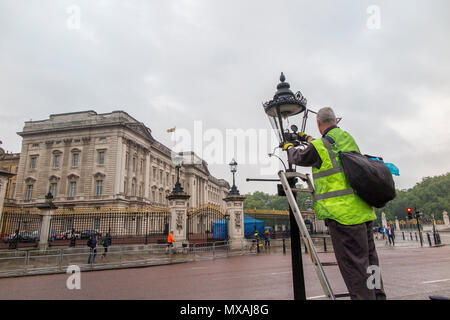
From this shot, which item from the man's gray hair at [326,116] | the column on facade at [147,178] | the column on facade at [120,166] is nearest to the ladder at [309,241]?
the man's gray hair at [326,116]

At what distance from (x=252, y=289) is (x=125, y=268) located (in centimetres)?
805

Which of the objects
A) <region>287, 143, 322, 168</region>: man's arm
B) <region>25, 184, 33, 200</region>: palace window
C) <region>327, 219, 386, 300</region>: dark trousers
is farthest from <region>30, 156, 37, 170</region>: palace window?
<region>327, 219, 386, 300</region>: dark trousers

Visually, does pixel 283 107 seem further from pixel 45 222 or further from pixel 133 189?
pixel 133 189

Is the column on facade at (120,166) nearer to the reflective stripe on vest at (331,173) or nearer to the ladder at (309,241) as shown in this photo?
the ladder at (309,241)

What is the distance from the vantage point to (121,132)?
44031mm

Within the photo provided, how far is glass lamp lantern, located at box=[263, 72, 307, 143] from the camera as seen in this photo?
387cm

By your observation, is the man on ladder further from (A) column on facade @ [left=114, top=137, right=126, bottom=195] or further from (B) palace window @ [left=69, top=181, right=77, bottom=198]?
(B) palace window @ [left=69, top=181, right=77, bottom=198]

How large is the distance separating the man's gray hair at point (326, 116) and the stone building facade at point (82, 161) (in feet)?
140

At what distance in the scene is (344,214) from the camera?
224cm

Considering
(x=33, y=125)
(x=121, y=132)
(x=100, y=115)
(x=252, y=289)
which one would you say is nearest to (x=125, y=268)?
(x=252, y=289)

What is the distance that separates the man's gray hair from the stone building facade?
42.6 meters

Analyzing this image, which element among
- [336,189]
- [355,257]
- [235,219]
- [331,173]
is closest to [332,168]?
[331,173]

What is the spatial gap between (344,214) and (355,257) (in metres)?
0.34
